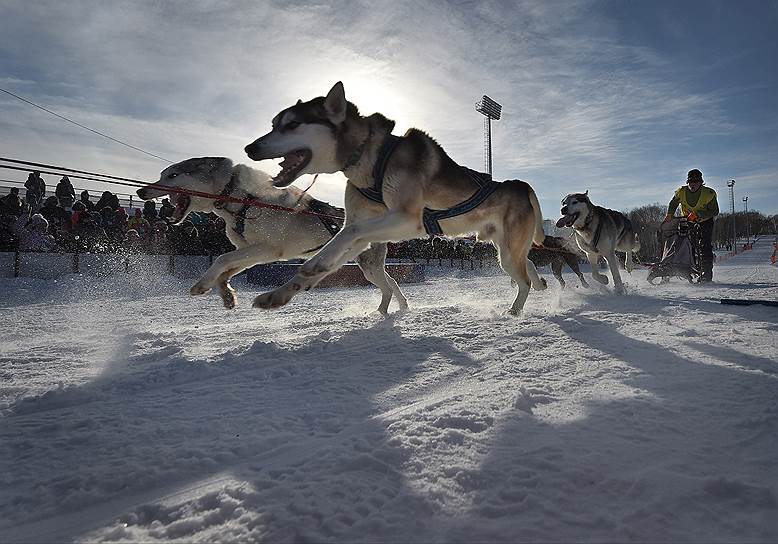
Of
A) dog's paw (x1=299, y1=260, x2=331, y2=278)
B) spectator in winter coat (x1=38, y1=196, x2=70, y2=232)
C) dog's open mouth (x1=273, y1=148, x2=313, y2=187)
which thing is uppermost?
spectator in winter coat (x1=38, y1=196, x2=70, y2=232)

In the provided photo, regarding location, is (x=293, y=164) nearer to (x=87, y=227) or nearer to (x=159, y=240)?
(x=87, y=227)

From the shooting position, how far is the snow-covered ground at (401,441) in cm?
105

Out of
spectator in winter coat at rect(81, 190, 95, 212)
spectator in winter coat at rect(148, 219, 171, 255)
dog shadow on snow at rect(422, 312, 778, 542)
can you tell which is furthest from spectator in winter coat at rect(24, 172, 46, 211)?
dog shadow on snow at rect(422, 312, 778, 542)

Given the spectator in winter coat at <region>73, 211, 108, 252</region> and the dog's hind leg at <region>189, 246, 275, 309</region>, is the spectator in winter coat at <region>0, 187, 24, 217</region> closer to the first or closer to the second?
the spectator in winter coat at <region>73, 211, 108, 252</region>

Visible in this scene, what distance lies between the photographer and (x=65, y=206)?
1207 cm

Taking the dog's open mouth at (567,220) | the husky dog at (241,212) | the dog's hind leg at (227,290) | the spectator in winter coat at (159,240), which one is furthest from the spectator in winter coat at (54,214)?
the dog's open mouth at (567,220)

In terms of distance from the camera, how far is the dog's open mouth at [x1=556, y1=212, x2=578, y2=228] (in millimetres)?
7785

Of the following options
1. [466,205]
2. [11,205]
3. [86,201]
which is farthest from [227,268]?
[86,201]

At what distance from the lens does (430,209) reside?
405 centimetres

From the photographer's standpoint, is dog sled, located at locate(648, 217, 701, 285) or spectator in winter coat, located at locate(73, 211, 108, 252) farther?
spectator in winter coat, located at locate(73, 211, 108, 252)

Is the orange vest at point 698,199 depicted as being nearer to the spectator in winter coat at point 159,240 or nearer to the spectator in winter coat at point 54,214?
the spectator in winter coat at point 159,240

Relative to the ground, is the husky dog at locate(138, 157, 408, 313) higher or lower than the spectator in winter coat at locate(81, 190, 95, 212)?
lower

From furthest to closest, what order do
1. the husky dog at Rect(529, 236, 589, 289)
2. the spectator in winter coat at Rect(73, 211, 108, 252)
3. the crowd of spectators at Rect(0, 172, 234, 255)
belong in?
the spectator in winter coat at Rect(73, 211, 108, 252), the crowd of spectators at Rect(0, 172, 234, 255), the husky dog at Rect(529, 236, 589, 289)

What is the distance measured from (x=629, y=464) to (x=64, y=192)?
564 inches
